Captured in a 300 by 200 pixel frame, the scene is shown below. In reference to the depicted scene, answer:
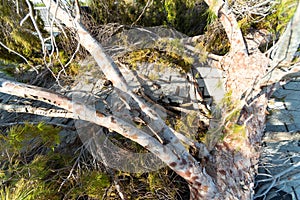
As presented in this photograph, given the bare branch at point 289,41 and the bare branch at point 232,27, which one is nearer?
the bare branch at point 289,41

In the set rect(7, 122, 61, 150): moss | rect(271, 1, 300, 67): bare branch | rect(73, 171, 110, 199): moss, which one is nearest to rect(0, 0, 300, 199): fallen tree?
rect(271, 1, 300, 67): bare branch

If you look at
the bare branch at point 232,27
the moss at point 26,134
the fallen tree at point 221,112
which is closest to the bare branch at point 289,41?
the fallen tree at point 221,112

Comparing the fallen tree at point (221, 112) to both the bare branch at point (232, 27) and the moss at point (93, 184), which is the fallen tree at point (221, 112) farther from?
the moss at point (93, 184)

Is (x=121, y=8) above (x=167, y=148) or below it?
above

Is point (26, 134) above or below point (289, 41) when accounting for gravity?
below

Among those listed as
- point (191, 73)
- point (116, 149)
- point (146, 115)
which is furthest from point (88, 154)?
point (191, 73)

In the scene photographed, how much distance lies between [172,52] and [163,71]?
277mm

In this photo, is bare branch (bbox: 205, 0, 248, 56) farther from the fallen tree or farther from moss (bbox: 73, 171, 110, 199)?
moss (bbox: 73, 171, 110, 199)

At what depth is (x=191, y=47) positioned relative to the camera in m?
2.67

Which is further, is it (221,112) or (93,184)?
(221,112)

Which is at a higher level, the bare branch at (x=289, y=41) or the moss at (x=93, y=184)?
the bare branch at (x=289, y=41)

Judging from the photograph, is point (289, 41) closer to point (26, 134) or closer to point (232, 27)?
point (232, 27)

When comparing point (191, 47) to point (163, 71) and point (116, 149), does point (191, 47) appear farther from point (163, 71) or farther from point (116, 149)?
point (116, 149)

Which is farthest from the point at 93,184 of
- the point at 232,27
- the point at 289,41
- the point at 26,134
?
the point at 232,27
